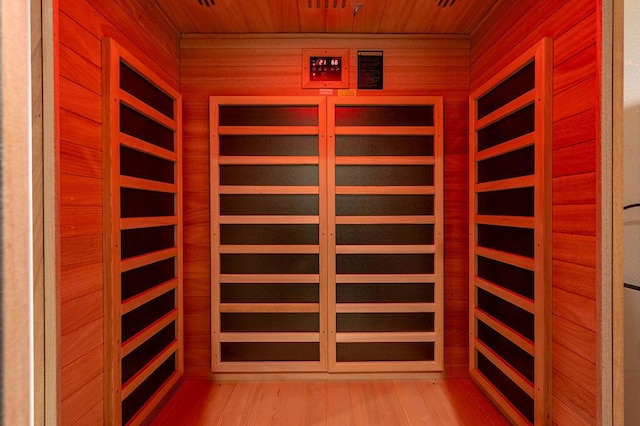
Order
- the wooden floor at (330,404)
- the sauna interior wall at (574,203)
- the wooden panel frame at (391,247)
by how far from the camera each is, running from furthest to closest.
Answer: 1. the wooden panel frame at (391,247)
2. the wooden floor at (330,404)
3. the sauna interior wall at (574,203)

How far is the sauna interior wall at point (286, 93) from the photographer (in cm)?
241

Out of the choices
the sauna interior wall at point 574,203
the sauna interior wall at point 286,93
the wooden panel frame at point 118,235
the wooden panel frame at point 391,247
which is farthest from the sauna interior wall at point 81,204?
the sauna interior wall at point 574,203

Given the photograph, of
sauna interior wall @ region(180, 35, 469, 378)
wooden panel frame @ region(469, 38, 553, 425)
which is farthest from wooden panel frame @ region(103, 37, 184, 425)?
wooden panel frame @ region(469, 38, 553, 425)

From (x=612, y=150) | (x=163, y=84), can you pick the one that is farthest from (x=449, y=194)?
(x=163, y=84)

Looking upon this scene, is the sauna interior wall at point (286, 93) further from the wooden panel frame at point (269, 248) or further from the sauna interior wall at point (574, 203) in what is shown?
the sauna interior wall at point (574, 203)

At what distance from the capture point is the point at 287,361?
2422 millimetres

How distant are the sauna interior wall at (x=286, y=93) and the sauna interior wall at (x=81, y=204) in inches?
30.4

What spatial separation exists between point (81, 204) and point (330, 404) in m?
1.57

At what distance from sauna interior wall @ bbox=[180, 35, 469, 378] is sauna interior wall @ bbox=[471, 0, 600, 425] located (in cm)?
77

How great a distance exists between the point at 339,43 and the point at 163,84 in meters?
1.06

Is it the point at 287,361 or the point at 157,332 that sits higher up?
the point at 157,332

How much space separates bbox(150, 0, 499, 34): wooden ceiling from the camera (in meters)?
2.05

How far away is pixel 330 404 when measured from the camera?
6.97ft

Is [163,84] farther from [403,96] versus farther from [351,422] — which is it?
[351,422]
